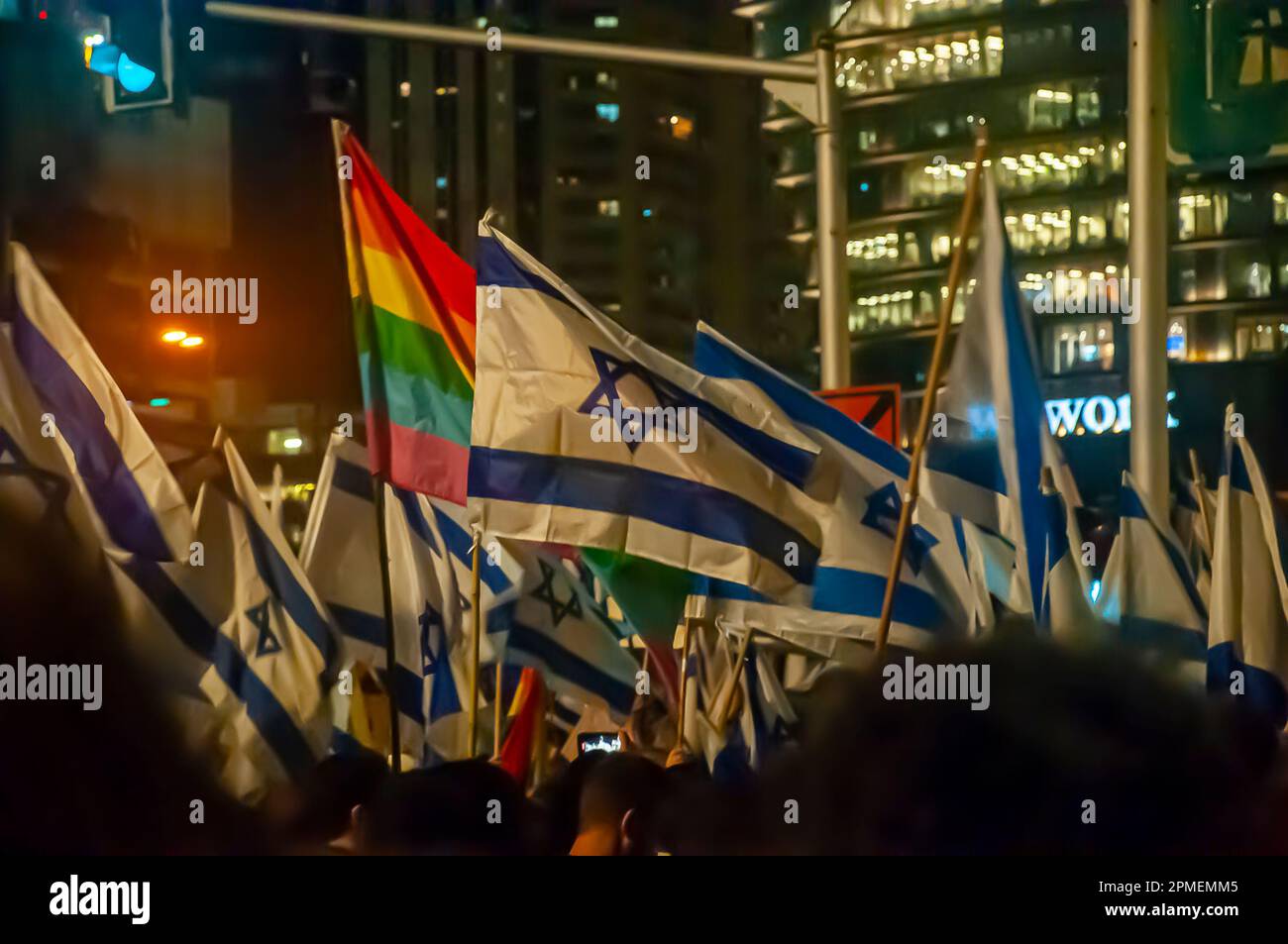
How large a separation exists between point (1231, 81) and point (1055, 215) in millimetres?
49017

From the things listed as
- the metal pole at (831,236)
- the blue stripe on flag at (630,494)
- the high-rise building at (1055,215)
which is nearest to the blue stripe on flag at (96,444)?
the blue stripe on flag at (630,494)

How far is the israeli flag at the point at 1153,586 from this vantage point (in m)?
9.02

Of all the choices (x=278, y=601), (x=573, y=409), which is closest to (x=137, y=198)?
(x=278, y=601)

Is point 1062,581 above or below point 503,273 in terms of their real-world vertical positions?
below

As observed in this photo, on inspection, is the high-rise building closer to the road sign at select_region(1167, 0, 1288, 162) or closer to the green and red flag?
the green and red flag

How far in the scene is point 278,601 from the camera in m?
8.95

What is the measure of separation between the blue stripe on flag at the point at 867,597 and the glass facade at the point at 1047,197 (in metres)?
40.4

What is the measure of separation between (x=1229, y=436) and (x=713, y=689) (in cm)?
287

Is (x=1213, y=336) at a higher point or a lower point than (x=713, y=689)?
higher

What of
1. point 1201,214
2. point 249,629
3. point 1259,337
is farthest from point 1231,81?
point 1201,214

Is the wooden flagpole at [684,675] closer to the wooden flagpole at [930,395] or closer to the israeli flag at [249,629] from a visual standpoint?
the wooden flagpole at [930,395]

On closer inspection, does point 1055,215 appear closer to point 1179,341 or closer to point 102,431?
point 1179,341

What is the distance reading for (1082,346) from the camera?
58.9 metres
